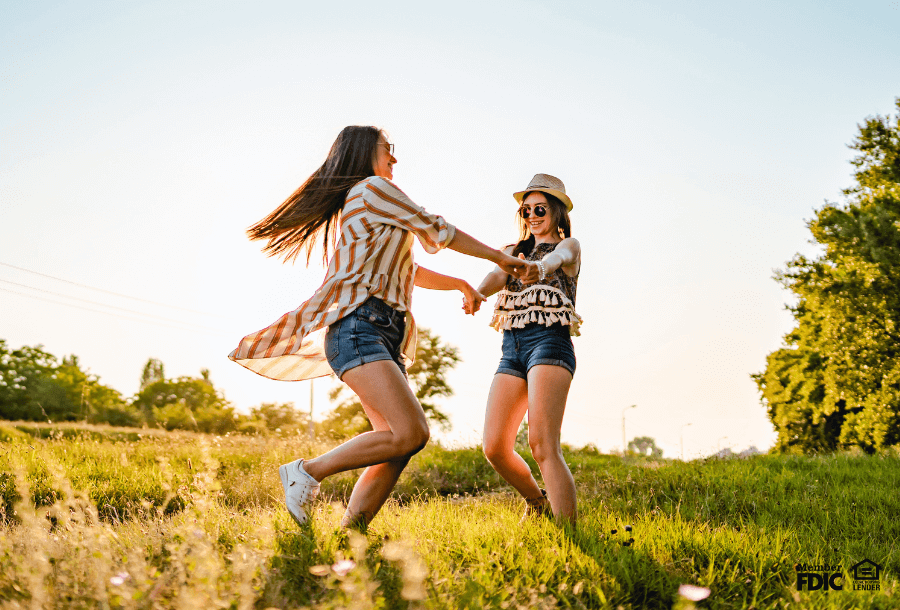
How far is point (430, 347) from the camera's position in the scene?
39.7m

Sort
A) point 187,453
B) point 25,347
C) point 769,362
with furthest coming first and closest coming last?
point 25,347
point 769,362
point 187,453

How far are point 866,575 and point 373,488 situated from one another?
244 cm

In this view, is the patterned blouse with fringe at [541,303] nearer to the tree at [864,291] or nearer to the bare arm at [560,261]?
the bare arm at [560,261]

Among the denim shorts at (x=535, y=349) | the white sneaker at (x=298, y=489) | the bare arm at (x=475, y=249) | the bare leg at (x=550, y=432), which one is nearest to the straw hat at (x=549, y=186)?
the bare arm at (x=475, y=249)

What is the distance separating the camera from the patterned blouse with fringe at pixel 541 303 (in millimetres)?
4145

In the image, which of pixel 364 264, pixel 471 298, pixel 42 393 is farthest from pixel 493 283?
pixel 42 393

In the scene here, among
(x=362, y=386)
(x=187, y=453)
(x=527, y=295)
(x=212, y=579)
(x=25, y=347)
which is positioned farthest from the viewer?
(x=25, y=347)

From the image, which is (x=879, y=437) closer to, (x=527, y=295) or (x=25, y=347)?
(x=527, y=295)

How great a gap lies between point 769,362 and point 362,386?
27.8 metres

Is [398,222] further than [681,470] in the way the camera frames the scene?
No

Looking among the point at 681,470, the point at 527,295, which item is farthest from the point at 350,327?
the point at 681,470

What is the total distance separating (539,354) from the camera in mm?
4035

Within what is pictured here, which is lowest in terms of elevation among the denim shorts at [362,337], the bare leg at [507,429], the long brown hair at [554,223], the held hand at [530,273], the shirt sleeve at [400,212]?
the bare leg at [507,429]

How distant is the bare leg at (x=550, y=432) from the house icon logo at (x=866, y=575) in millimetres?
1402
